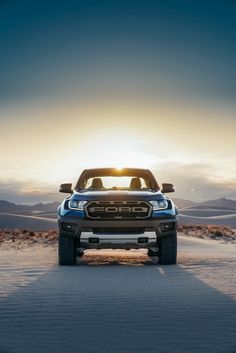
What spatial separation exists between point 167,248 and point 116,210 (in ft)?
4.00

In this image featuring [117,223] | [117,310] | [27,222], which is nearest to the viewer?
[117,310]

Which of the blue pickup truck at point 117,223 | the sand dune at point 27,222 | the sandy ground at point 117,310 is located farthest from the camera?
the sand dune at point 27,222

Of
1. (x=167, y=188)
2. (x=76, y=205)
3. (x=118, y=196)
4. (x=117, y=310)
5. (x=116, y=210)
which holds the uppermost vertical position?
(x=167, y=188)

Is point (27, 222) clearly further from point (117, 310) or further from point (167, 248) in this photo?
point (117, 310)

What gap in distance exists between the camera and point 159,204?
11.4m

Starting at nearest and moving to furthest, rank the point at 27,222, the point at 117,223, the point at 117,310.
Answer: the point at 117,310 < the point at 117,223 < the point at 27,222

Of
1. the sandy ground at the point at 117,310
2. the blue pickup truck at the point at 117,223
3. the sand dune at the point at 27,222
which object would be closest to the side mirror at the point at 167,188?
the blue pickup truck at the point at 117,223

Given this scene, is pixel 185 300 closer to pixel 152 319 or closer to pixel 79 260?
pixel 152 319

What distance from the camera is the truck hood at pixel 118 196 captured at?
11258mm

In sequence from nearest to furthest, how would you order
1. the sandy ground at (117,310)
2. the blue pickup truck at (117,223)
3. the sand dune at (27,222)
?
the sandy ground at (117,310) → the blue pickup truck at (117,223) → the sand dune at (27,222)

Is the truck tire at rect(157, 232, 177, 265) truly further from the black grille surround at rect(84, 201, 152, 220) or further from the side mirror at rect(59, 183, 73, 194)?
the side mirror at rect(59, 183, 73, 194)

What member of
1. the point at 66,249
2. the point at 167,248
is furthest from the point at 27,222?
the point at 167,248

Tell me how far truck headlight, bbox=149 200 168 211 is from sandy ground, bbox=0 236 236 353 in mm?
1207

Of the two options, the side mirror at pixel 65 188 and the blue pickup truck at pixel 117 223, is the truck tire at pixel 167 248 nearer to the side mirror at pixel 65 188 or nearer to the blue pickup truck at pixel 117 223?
the blue pickup truck at pixel 117 223
